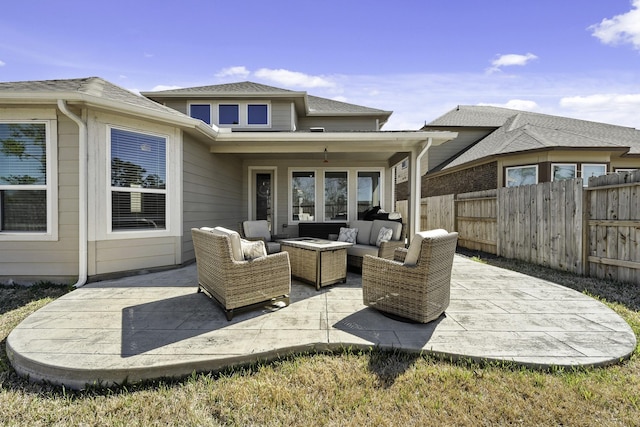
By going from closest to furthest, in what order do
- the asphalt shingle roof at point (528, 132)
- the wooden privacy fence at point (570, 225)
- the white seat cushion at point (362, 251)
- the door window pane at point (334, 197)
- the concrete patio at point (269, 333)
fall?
the concrete patio at point (269, 333)
the wooden privacy fence at point (570, 225)
the white seat cushion at point (362, 251)
the door window pane at point (334, 197)
the asphalt shingle roof at point (528, 132)

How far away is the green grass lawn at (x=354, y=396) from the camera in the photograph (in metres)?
1.78

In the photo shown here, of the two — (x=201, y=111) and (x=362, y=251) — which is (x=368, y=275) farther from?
(x=201, y=111)

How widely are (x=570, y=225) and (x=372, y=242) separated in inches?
146

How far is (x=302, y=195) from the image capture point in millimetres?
8727

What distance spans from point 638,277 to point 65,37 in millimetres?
12158

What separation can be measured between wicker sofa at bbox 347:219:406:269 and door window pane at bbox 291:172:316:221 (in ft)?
8.77

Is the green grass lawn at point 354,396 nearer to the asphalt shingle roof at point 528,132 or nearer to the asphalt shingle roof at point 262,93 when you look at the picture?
the asphalt shingle roof at point 262,93

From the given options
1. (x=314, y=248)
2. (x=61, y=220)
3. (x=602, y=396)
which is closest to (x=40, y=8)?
(x=61, y=220)

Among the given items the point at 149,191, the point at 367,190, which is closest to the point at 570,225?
the point at 367,190

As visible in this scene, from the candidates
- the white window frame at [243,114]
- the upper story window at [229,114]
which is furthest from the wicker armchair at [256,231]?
the upper story window at [229,114]

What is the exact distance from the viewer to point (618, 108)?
17281 mm

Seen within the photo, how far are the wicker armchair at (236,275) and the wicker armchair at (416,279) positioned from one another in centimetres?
108

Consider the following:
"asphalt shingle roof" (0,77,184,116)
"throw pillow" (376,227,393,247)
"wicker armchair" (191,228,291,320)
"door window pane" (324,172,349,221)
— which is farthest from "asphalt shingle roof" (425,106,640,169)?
"asphalt shingle roof" (0,77,184,116)

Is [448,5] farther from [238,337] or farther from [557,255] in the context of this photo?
[238,337]
